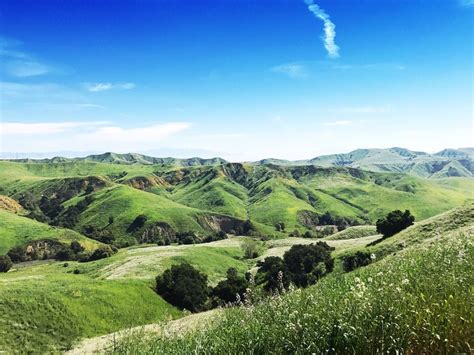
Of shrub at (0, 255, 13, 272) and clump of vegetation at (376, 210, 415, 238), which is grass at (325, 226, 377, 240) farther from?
shrub at (0, 255, 13, 272)

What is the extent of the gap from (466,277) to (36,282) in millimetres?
71984

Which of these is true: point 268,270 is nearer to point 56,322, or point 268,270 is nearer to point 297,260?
point 297,260

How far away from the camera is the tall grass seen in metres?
7.71

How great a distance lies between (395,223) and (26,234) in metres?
140

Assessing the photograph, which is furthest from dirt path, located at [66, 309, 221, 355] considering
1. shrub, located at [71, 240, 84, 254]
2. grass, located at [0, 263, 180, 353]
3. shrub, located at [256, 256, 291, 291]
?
shrub, located at [71, 240, 84, 254]

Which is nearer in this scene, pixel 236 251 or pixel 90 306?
pixel 90 306

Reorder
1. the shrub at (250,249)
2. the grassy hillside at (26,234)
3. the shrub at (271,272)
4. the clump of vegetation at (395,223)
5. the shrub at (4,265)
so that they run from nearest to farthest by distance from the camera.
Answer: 1. the shrub at (271,272)
2. the clump of vegetation at (395,223)
3. the shrub at (4,265)
4. the shrub at (250,249)
5. the grassy hillside at (26,234)

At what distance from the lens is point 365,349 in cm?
786

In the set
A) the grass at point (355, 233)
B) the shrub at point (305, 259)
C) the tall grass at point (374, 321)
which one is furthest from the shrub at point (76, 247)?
the tall grass at point (374, 321)

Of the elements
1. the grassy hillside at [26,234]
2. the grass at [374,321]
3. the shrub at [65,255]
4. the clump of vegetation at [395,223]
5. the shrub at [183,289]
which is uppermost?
the grass at [374,321]

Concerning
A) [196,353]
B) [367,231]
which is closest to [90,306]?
[196,353]

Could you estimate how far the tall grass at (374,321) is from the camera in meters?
7.71

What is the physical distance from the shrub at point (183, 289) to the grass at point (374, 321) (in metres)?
70.5

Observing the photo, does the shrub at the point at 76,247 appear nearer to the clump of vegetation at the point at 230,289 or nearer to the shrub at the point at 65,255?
the shrub at the point at 65,255
